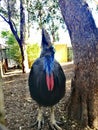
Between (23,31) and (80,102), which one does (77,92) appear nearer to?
(80,102)

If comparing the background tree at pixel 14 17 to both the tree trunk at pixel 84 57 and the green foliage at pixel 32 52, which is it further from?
the tree trunk at pixel 84 57

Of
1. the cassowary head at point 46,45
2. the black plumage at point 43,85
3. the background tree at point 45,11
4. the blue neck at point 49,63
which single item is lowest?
the black plumage at point 43,85

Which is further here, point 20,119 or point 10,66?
point 10,66

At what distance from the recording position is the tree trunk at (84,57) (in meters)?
4.55

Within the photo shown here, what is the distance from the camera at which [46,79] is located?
427cm

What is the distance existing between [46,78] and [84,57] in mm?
808

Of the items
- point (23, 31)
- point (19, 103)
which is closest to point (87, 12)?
point (19, 103)

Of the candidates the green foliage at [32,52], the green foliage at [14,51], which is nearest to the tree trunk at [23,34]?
the green foliage at [14,51]

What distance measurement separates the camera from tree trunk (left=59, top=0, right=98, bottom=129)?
4.55 metres

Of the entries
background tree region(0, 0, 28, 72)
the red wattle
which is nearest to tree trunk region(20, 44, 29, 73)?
background tree region(0, 0, 28, 72)

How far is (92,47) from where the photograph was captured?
14.8 feet

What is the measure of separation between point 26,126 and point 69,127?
765 mm

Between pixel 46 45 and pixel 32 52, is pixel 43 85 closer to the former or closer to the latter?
pixel 46 45

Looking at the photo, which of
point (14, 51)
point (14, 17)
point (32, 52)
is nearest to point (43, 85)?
point (14, 17)
